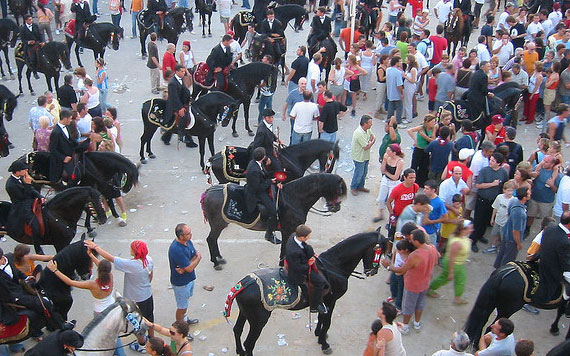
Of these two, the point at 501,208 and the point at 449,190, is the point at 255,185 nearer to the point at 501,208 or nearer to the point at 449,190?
the point at 449,190

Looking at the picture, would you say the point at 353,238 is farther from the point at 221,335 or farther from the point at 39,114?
the point at 39,114

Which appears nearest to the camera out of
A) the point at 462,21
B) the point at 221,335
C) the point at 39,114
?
the point at 221,335

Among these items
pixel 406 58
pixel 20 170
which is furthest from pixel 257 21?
pixel 20 170

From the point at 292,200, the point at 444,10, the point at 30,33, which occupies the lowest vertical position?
the point at 292,200

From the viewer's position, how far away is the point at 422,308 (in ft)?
29.5

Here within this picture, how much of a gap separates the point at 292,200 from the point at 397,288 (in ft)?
7.23

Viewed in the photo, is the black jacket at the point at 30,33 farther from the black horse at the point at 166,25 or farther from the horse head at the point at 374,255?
the horse head at the point at 374,255

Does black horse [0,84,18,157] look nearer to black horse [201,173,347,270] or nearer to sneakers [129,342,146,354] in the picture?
black horse [201,173,347,270]

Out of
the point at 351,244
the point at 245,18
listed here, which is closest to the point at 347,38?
the point at 245,18

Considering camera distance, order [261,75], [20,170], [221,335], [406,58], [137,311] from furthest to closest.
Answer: [406,58] → [261,75] → [20,170] → [221,335] → [137,311]

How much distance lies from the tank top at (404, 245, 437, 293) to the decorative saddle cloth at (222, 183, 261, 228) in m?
2.77

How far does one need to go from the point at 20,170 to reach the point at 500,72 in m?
11.0

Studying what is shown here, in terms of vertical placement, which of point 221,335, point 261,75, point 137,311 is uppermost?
point 261,75

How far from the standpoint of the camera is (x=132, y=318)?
7.11m
